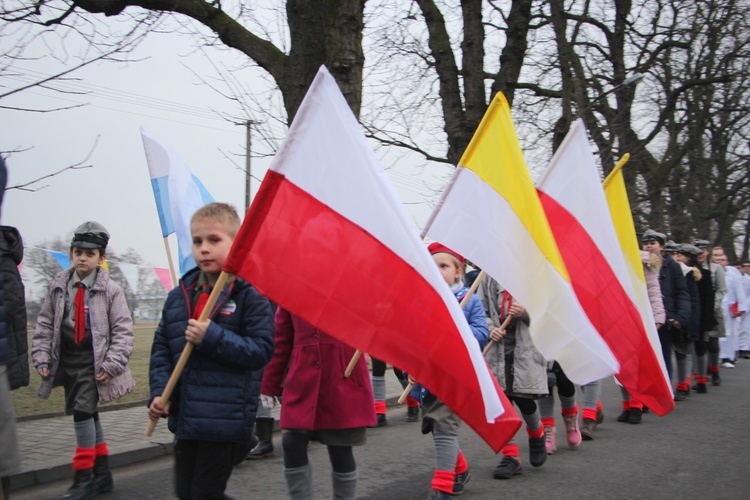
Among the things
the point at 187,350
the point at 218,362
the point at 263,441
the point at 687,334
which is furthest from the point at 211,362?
the point at 687,334

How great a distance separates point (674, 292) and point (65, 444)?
23.1 feet

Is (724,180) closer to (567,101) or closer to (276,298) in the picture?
(567,101)

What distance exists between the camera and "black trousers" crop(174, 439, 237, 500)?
3.46 m

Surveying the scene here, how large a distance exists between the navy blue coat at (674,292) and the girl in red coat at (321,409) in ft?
21.6

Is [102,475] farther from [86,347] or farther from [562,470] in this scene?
[562,470]

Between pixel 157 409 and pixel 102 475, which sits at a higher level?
pixel 157 409

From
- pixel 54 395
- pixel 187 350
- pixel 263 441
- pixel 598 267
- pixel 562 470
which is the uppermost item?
pixel 598 267

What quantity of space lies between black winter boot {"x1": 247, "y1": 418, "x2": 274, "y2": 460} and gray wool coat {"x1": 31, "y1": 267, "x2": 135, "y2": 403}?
1.64 meters

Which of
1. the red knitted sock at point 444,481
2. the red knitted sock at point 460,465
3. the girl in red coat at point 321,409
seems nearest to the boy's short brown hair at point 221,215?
the girl in red coat at point 321,409

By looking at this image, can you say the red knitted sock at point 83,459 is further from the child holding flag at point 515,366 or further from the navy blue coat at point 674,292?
the navy blue coat at point 674,292

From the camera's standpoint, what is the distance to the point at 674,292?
31.8ft

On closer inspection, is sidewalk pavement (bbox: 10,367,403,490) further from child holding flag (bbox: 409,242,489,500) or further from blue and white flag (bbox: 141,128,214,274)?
child holding flag (bbox: 409,242,489,500)

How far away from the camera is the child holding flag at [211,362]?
3.46 meters

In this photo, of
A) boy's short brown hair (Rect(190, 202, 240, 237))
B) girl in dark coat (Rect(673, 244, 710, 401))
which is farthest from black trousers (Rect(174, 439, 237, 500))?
girl in dark coat (Rect(673, 244, 710, 401))
